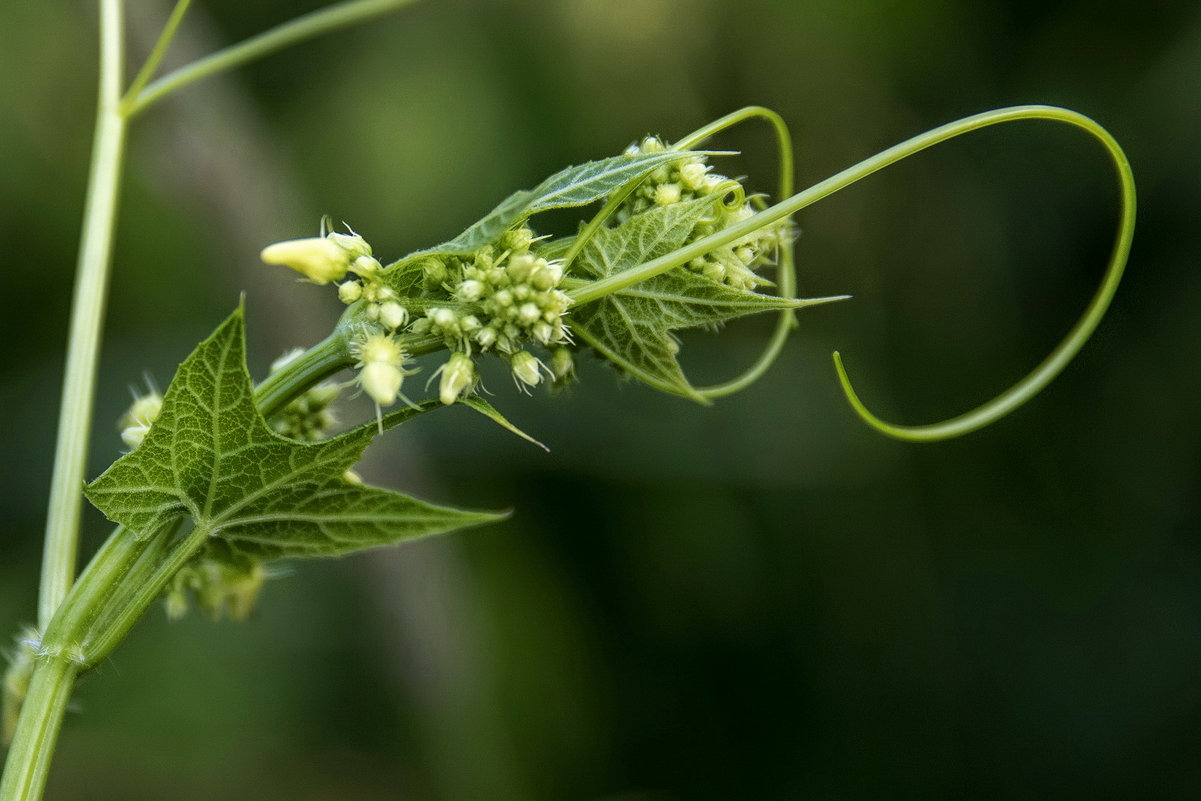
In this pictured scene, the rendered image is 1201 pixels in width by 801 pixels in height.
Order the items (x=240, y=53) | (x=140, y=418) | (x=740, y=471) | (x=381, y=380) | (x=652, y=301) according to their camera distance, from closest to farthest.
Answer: (x=381, y=380) → (x=652, y=301) → (x=140, y=418) → (x=240, y=53) → (x=740, y=471)

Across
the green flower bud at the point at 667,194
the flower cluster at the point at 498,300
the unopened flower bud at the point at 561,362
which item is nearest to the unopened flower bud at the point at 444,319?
the flower cluster at the point at 498,300

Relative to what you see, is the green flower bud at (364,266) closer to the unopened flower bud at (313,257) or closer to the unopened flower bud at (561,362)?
the unopened flower bud at (313,257)

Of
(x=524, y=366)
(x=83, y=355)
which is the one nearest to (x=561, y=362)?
(x=524, y=366)

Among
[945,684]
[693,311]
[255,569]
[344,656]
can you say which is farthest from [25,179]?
[945,684]

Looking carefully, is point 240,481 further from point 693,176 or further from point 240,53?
point 240,53

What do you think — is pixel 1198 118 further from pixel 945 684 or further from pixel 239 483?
pixel 239 483
